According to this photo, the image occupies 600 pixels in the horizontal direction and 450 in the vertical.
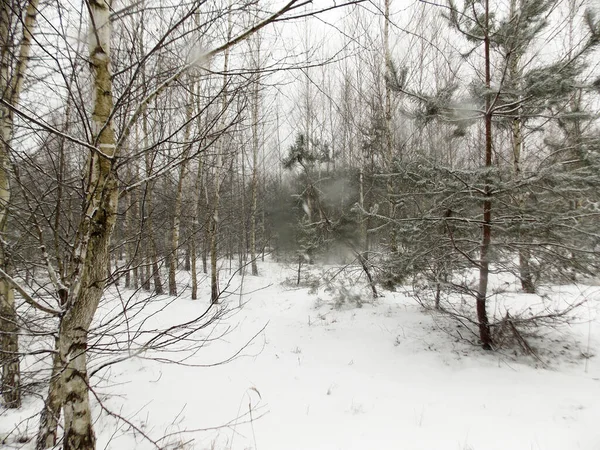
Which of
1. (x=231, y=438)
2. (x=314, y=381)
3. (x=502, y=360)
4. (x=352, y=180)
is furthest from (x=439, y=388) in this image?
(x=352, y=180)

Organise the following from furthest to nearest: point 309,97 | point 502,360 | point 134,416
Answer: point 309,97
point 502,360
point 134,416

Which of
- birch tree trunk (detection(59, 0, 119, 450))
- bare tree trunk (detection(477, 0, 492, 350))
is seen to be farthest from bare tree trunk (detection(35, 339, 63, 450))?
bare tree trunk (detection(477, 0, 492, 350))

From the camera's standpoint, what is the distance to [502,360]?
454 centimetres

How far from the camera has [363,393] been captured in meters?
4.32

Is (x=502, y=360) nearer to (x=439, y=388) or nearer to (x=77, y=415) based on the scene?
(x=439, y=388)

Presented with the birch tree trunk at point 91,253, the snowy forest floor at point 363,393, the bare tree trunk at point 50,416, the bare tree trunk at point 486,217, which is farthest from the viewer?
the bare tree trunk at point 486,217

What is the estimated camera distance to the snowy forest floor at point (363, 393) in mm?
3236

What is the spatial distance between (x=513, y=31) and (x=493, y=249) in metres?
2.99

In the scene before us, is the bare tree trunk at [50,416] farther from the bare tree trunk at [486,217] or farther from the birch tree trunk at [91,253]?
the bare tree trunk at [486,217]

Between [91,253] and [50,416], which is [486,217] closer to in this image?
[91,253]

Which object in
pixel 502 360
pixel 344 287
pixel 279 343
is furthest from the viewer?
pixel 344 287

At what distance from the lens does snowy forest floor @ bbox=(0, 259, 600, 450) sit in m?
3.24

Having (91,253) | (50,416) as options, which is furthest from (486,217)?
(50,416)

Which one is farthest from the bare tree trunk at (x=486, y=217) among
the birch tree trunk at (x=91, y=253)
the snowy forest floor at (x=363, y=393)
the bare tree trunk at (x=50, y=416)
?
the bare tree trunk at (x=50, y=416)
